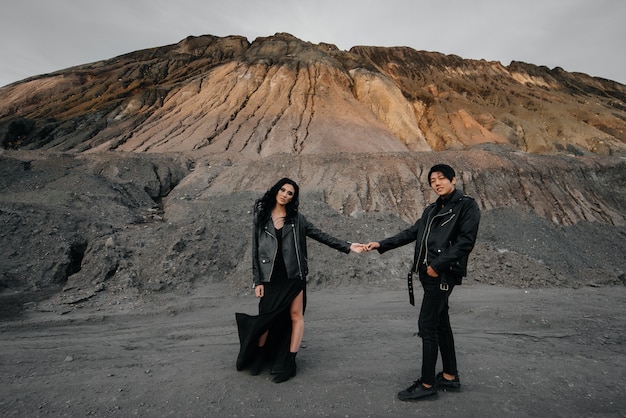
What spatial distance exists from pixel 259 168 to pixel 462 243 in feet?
57.8

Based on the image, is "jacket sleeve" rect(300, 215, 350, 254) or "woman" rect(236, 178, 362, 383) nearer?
"woman" rect(236, 178, 362, 383)

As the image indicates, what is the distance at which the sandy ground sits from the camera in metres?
3.38

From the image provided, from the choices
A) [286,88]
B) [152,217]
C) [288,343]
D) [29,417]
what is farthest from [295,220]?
[286,88]

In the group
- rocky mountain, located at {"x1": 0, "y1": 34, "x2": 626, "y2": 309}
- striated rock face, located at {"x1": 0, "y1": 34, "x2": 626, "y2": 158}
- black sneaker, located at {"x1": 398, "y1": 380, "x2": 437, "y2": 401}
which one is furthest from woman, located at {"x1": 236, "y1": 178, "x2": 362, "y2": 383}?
striated rock face, located at {"x1": 0, "y1": 34, "x2": 626, "y2": 158}

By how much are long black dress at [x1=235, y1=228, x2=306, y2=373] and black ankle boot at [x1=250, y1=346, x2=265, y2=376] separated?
26 millimetres

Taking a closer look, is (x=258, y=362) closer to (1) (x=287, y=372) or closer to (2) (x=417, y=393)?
(1) (x=287, y=372)

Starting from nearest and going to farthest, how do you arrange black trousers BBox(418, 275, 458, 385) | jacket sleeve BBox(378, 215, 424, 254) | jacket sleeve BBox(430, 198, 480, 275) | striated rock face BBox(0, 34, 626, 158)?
jacket sleeve BBox(430, 198, 480, 275), black trousers BBox(418, 275, 458, 385), jacket sleeve BBox(378, 215, 424, 254), striated rock face BBox(0, 34, 626, 158)

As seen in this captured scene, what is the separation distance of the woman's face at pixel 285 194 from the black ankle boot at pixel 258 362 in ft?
5.12

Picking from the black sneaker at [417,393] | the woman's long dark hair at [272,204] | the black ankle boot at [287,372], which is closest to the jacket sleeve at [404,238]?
the woman's long dark hair at [272,204]

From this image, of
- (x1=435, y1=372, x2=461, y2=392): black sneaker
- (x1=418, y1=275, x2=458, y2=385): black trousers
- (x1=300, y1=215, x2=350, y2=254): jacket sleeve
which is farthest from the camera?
(x1=300, y1=215, x2=350, y2=254): jacket sleeve

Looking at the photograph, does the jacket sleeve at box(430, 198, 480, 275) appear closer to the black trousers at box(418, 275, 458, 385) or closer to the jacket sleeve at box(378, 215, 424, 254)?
the black trousers at box(418, 275, 458, 385)

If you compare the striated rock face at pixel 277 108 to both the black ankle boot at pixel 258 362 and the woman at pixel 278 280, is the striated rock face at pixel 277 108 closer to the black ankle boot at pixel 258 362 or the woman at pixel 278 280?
the woman at pixel 278 280

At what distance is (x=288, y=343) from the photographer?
13.0 feet

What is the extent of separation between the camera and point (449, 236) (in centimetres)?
325
